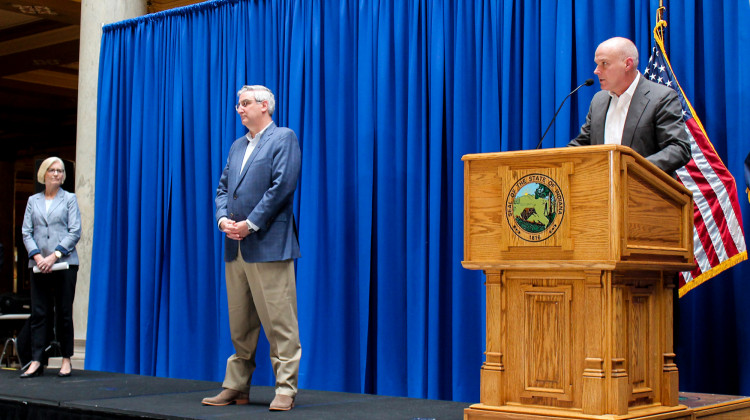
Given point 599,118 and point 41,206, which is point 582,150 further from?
point 41,206

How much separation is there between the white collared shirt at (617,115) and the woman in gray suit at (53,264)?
342cm

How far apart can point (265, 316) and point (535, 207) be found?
56.0 inches

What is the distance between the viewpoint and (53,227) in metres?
5.42

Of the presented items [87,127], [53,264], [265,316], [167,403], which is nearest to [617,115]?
[265,316]

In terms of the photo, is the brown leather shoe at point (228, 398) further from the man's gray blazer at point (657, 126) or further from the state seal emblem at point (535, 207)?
the man's gray blazer at point (657, 126)

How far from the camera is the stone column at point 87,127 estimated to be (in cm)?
667

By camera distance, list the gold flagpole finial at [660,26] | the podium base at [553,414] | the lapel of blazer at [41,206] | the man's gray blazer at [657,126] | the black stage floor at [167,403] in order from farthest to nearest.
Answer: the lapel of blazer at [41,206] < the gold flagpole finial at [660,26] < the black stage floor at [167,403] < the man's gray blazer at [657,126] < the podium base at [553,414]

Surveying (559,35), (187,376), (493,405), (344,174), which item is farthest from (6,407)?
(559,35)

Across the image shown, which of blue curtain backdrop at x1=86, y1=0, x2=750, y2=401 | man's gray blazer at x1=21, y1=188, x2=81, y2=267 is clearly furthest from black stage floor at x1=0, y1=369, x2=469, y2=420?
man's gray blazer at x1=21, y1=188, x2=81, y2=267

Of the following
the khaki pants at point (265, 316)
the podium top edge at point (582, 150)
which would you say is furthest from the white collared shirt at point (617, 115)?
the khaki pants at point (265, 316)

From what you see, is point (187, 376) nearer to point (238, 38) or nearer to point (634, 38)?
point (238, 38)

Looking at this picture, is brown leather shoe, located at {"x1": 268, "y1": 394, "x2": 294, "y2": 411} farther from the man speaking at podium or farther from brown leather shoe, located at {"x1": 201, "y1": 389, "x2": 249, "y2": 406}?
the man speaking at podium

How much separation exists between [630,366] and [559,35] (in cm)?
212

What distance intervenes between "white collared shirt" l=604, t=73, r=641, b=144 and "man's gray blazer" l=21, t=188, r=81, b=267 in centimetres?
342
